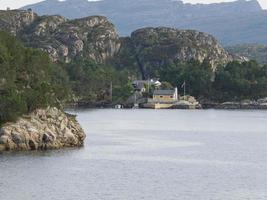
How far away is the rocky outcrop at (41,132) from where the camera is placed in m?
56.5

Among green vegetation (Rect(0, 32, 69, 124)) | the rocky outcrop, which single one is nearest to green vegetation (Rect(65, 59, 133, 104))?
green vegetation (Rect(0, 32, 69, 124))

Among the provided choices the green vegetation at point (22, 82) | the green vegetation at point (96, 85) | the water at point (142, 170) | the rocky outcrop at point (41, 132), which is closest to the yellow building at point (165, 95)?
the green vegetation at point (96, 85)

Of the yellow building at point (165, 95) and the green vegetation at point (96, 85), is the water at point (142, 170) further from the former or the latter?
the green vegetation at point (96, 85)

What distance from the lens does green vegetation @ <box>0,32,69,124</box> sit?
5791 centimetres

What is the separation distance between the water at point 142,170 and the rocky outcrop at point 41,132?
1.40 metres

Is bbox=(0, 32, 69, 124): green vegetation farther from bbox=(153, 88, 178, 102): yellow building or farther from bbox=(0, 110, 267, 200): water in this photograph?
bbox=(153, 88, 178, 102): yellow building

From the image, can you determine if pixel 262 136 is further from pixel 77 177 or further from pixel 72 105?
pixel 72 105

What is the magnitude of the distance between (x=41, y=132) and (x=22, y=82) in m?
7.33

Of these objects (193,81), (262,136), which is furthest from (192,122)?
(193,81)

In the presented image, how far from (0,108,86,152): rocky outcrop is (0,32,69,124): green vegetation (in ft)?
2.60

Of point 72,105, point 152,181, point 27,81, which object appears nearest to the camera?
point 152,181

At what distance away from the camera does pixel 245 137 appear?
80250 millimetres

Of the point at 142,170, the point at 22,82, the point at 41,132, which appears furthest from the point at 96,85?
the point at 142,170

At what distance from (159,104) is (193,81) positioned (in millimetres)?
14936
